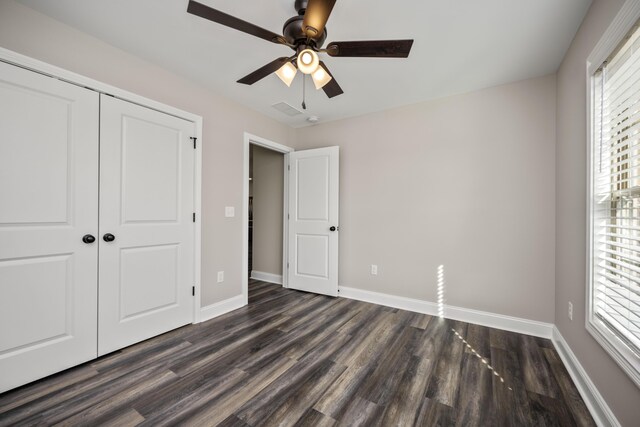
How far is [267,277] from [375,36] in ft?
12.2

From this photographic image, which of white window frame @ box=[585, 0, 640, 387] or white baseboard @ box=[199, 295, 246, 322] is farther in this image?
white baseboard @ box=[199, 295, 246, 322]

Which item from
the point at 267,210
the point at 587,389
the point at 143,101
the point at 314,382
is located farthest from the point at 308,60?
the point at 267,210

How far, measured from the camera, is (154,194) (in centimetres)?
247

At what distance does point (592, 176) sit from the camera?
170 centimetres

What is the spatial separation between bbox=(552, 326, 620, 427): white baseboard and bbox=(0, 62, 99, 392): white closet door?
11.1ft

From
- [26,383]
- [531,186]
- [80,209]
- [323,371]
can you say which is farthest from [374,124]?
[26,383]

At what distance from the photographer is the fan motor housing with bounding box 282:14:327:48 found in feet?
5.24

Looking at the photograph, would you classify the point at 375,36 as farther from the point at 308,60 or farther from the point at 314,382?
the point at 314,382

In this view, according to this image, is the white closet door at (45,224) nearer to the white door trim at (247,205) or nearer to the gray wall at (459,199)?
the white door trim at (247,205)

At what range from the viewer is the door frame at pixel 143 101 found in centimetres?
176

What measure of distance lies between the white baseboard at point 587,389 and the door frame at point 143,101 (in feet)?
10.4

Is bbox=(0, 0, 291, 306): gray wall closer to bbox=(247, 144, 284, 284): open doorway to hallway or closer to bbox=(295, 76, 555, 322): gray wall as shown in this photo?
bbox=(247, 144, 284, 284): open doorway to hallway

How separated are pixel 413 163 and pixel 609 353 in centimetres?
235

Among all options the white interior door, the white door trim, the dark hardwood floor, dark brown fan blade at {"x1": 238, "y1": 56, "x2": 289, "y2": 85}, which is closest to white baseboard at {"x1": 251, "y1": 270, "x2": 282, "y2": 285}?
the white door trim
